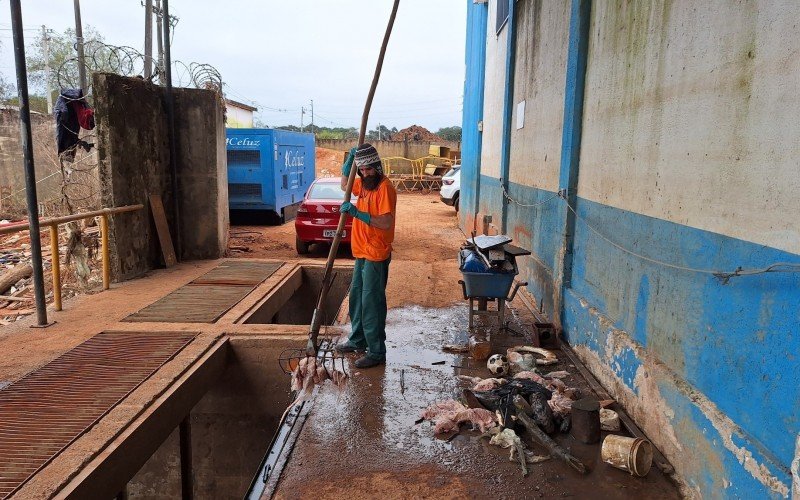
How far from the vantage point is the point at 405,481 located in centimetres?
348

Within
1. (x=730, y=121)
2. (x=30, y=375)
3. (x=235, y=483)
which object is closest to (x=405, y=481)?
(x=730, y=121)

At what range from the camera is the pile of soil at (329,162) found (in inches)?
1403

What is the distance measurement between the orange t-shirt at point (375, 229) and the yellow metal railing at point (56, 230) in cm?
346

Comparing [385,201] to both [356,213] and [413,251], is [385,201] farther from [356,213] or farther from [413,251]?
[413,251]

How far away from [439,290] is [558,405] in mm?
4257

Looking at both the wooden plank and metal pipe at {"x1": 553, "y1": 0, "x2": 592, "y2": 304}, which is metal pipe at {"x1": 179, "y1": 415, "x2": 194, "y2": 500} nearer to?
metal pipe at {"x1": 553, "y1": 0, "x2": 592, "y2": 304}

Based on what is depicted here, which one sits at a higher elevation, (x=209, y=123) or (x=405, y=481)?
(x=209, y=123)

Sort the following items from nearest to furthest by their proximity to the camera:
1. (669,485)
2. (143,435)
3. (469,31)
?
1. (669,485)
2. (143,435)
3. (469,31)

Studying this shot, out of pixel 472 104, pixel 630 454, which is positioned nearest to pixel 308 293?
pixel 630 454

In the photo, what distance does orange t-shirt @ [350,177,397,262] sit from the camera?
5070 millimetres

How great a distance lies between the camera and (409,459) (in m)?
3.73

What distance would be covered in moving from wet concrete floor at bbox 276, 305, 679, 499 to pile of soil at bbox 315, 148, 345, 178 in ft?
100

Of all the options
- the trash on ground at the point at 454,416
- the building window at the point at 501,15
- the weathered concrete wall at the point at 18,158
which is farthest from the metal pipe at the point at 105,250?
the weathered concrete wall at the point at 18,158

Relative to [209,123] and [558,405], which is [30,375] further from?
[209,123]
